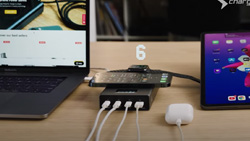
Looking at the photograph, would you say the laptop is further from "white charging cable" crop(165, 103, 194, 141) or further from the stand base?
"white charging cable" crop(165, 103, 194, 141)

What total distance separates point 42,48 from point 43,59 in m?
0.03

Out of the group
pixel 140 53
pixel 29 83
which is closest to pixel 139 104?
pixel 29 83

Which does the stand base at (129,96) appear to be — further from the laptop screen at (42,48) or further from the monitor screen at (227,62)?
the laptop screen at (42,48)

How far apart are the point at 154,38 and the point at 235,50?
244cm

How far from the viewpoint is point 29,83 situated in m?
0.92

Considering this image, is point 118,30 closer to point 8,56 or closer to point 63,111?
point 8,56

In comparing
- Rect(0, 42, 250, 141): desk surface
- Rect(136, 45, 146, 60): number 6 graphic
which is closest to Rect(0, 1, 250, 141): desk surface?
Rect(0, 42, 250, 141): desk surface

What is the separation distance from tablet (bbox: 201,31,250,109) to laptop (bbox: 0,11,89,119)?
32 cm

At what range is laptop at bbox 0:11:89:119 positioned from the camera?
3.07 ft

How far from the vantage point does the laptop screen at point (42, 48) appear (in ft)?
3.26

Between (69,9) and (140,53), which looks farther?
(140,53)

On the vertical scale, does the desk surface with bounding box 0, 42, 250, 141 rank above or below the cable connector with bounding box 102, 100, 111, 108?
below

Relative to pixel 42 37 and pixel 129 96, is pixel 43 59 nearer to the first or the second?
pixel 42 37

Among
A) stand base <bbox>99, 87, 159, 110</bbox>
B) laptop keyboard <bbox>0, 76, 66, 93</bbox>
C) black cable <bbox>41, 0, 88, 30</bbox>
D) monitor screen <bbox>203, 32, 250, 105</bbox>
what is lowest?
stand base <bbox>99, 87, 159, 110</bbox>
